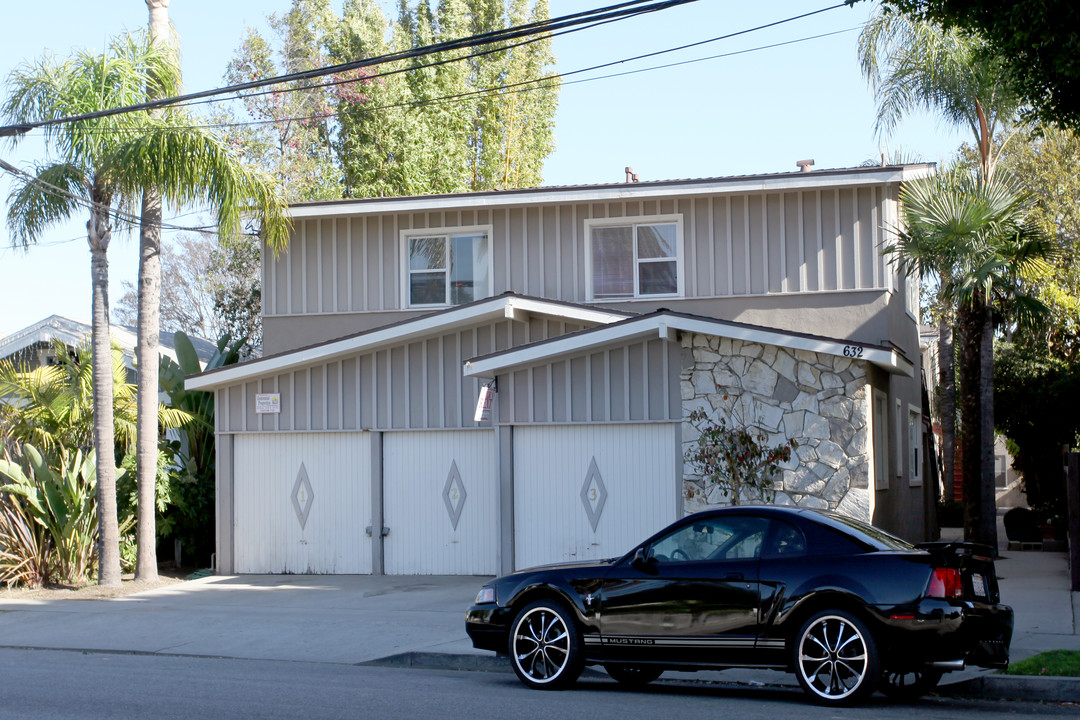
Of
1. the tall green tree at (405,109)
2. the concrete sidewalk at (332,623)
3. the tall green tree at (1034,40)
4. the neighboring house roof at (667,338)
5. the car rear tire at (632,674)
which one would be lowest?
the concrete sidewalk at (332,623)

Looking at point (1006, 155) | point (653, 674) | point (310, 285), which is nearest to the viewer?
point (653, 674)

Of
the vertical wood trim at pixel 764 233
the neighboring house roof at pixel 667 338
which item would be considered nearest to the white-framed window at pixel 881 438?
the neighboring house roof at pixel 667 338

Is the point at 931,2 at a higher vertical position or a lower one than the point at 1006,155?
lower

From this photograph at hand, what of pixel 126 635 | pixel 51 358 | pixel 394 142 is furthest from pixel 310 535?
pixel 394 142

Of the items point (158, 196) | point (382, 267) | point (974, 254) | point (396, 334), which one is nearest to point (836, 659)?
point (974, 254)

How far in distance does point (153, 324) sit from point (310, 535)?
4212mm

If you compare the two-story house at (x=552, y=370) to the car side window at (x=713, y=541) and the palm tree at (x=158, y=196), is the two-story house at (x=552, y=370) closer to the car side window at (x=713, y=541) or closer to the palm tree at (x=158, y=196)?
the palm tree at (x=158, y=196)

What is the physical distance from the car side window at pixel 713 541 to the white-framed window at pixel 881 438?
7.67 m

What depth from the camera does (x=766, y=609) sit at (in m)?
8.50

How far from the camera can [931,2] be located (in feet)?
34.6

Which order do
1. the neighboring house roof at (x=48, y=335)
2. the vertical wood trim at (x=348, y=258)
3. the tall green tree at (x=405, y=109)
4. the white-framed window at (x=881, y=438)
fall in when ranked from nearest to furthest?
the white-framed window at (x=881, y=438) < the vertical wood trim at (x=348, y=258) < the neighboring house roof at (x=48, y=335) < the tall green tree at (x=405, y=109)

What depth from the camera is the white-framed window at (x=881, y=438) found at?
16.7 m

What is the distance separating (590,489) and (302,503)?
4988 millimetres

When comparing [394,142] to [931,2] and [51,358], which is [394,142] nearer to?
[51,358]
